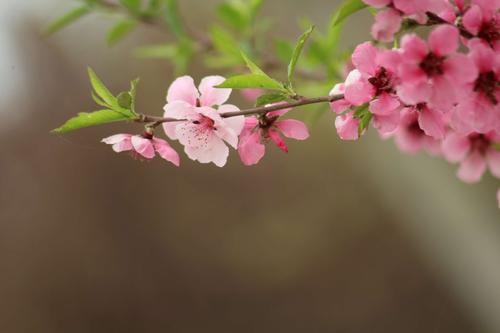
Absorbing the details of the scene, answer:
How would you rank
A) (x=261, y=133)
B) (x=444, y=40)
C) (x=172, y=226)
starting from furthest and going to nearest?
→ (x=172, y=226) → (x=261, y=133) → (x=444, y=40)

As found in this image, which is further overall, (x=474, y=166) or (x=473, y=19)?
(x=474, y=166)

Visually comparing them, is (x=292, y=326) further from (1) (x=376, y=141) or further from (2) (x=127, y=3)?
(2) (x=127, y=3)

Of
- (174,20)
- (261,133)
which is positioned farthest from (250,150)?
(174,20)

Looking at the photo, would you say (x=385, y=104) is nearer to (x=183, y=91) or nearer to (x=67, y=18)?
(x=183, y=91)

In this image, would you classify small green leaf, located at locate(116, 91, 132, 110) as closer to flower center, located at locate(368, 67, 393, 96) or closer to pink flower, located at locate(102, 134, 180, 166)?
pink flower, located at locate(102, 134, 180, 166)

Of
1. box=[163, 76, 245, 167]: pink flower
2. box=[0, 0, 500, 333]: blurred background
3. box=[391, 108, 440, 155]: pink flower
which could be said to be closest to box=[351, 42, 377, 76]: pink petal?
box=[163, 76, 245, 167]: pink flower

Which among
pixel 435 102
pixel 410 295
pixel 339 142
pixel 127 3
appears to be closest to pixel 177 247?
pixel 339 142

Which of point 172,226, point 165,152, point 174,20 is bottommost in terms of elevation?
point 165,152
